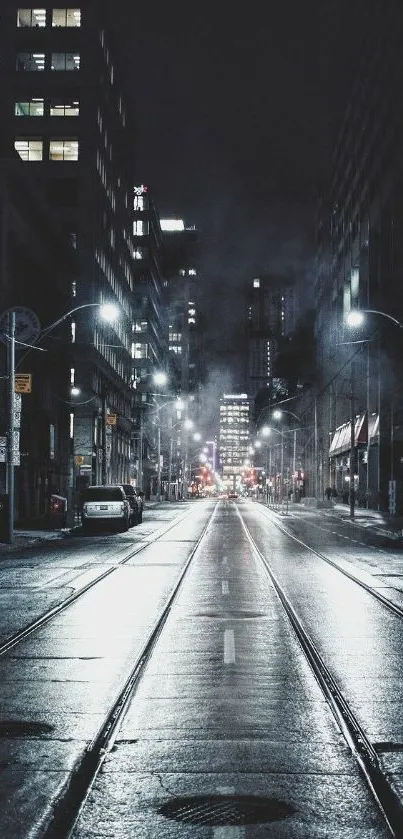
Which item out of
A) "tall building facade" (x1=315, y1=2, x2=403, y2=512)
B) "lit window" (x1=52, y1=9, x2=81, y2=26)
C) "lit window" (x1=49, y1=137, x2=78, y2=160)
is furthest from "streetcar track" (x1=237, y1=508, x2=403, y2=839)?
"lit window" (x1=52, y1=9, x2=81, y2=26)

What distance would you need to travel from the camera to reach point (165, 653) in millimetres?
11367

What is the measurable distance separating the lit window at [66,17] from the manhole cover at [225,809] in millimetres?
86002

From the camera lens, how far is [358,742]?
24.1 feet

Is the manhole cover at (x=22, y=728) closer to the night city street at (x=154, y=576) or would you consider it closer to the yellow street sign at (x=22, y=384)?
the night city street at (x=154, y=576)

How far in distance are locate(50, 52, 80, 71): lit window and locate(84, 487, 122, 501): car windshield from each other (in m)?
54.4

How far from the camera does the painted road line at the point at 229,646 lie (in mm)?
10852

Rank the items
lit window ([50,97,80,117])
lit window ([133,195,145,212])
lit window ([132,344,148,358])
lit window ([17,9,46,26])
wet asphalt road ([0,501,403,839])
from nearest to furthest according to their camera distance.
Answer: wet asphalt road ([0,501,403,839]) < lit window ([17,9,46,26]) < lit window ([50,97,80,117]) < lit window ([132,344,148,358]) < lit window ([133,195,145,212])

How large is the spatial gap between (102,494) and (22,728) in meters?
33.3

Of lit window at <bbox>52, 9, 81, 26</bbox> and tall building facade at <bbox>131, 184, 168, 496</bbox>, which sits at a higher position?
lit window at <bbox>52, 9, 81, 26</bbox>

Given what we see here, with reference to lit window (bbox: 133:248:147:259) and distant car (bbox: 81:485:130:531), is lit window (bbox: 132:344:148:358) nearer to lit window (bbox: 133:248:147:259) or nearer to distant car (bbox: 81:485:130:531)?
lit window (bbox: 133:248:147:259)

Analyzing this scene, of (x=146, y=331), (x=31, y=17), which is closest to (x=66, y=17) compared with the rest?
(x=31, y=17)

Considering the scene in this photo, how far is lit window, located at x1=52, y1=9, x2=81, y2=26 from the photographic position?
270 ft

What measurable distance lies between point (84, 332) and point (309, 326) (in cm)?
12348

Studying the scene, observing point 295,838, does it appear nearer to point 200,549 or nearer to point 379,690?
point 379,690
